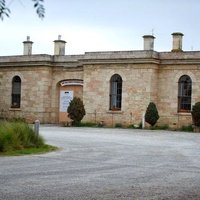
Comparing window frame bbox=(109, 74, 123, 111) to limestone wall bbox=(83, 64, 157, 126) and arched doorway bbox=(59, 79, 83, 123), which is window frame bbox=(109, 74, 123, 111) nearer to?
limestone wall bbox=(83, 64, 157, 126)

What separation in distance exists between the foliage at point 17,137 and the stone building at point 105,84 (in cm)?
1471

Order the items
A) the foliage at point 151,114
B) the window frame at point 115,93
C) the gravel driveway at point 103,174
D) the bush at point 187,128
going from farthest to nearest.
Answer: the window frame at point 115,93 < the foliage at point 151,114 < the bush at point 187,128 < the gravel driveway at point 103,174

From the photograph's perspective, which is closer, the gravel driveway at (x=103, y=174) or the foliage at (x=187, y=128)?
the gravel driveway at (x=103, y=174)

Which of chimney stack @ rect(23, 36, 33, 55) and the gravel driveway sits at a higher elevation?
chimney stack @ rect(23, 36, 33, 55)

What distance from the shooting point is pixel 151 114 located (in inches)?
1207

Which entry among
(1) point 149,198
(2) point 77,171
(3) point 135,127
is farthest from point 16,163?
(3) point 135,127

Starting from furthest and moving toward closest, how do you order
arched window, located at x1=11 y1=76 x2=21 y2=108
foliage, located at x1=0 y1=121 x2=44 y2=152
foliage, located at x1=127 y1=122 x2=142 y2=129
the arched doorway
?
arched window, located at x1=11 y1=76 x2=21 y2=108
the arched doorway
foliage, located at x1=127 y1=122 x2=142 y2=129
foliage, located at x1=0 y1=121 x2=44 y2=152

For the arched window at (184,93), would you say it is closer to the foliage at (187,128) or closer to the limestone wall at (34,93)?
the foliage at (187,128)

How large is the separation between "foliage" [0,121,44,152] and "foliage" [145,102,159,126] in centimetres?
1348

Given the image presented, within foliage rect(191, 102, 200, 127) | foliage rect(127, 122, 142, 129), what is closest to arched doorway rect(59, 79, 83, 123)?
foliage rect(127, 122, 142, 129)

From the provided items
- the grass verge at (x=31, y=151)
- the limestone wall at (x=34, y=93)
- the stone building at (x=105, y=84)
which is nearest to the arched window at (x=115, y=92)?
the stone building at (x=105, y=84)

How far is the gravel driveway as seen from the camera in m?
9.00

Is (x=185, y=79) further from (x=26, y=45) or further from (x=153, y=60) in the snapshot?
(x=26, y=45)

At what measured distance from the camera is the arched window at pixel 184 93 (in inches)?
1243
